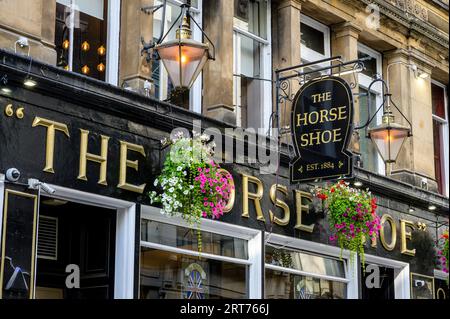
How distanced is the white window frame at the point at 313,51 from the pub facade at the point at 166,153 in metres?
0.05

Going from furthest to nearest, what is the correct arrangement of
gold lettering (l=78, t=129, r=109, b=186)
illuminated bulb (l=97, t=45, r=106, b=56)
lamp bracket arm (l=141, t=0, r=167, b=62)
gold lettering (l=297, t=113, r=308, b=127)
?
1. gold lettering (l=297, t=113, r=308, b=127)
2. illuminated bulb (l=97, t=45, r=106, b=56)
3. lamp bracket arm (l=141, t=0, r=167, b=62)
4. gold lettering (l=78, t=129, r=109, b=186)

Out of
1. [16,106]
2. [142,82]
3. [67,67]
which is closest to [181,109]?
[142,82]

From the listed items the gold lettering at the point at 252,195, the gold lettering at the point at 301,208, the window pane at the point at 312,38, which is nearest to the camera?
the gold lettering at the point at 252,195

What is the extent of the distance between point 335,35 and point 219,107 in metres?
4.49

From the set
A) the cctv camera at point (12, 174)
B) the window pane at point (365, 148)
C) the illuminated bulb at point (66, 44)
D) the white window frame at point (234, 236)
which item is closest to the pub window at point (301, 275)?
the white window frame at point (234, 236)

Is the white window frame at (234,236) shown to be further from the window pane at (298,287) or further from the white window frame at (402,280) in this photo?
the white window frame at (402,280)

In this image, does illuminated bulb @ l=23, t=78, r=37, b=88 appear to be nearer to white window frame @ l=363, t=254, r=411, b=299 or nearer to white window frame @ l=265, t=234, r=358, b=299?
white window frame @ l=265, t=234, r=358, b=299

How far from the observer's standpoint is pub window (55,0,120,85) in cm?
1332

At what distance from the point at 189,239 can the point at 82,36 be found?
10.6 ft

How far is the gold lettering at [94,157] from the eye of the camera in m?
12.4

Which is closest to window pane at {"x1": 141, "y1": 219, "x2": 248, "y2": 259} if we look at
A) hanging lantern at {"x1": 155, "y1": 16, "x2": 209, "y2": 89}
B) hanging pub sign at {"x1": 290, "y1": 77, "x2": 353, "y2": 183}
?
hanging pub sign at {"x1": 290, "y1": 77, "x2": 353, "y2": 183}

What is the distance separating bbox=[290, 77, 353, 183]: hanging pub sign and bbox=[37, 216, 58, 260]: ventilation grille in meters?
3.57

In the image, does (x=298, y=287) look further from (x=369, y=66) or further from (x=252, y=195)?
(x=369, y=66)

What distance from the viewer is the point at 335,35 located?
61.8 ft
